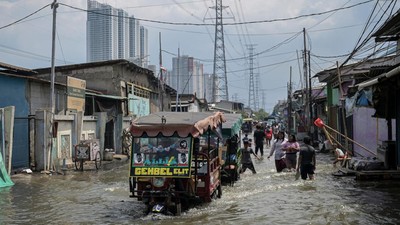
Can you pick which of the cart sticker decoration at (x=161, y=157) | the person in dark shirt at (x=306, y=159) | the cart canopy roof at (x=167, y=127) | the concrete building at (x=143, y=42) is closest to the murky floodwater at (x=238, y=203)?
the person in dark shirt at (x=306, y=159)

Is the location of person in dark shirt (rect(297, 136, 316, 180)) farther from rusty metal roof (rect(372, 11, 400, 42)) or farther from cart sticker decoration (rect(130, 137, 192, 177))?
cart sticker decoration (rect(130, 137, 192, 177))

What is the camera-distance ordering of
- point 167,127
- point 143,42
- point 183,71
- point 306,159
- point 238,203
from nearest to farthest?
point 167,127
point 238,203
point 306,159
point 143,42
point 183,71

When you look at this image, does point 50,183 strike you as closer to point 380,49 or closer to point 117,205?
point 117,205

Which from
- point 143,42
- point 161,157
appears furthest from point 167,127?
point 143,42

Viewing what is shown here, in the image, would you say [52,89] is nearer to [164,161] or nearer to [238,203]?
[238,203]

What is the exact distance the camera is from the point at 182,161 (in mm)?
10023

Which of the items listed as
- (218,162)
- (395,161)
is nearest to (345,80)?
(395,161)

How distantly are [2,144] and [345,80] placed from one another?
20.3 meters

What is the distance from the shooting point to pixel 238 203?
1197 cm

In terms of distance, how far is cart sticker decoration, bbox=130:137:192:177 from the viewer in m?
9.98

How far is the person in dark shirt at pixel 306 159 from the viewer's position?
46.4 ft

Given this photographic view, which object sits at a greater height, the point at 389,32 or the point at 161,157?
the point at 389,32

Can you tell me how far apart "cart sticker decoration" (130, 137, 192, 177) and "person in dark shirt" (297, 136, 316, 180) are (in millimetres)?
5331

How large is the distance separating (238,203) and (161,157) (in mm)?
2963
